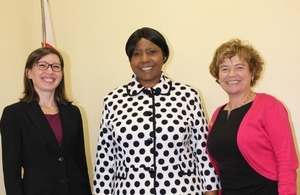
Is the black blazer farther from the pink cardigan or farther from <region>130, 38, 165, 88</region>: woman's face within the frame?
the pink cardigan

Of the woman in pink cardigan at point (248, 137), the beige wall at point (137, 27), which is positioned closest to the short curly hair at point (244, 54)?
the woman in pink cardigan at point (248, 137)

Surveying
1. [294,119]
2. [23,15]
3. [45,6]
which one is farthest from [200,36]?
[23,15]

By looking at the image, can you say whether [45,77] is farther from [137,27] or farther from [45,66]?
[137,27]

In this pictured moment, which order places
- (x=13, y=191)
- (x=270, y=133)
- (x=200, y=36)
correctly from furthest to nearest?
(x=200, y=36)
(x=13, y=191)
(x=270, y=133)

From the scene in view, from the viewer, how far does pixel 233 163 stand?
5.63 feet

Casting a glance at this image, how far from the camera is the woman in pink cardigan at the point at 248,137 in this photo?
1.60 m

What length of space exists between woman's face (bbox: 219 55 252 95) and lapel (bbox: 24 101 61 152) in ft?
3.12

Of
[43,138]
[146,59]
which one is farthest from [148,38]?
[43,138]

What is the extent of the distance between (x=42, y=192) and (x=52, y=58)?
2.40 feet

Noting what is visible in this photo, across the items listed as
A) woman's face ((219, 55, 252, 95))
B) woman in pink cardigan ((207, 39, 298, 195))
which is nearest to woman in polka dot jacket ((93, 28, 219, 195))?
woman in pink cardigan ((207, 39, 298, 195))

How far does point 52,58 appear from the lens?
6.44 feet

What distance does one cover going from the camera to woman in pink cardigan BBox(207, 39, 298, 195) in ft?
5.24

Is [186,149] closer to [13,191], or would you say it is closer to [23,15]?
[13,191]

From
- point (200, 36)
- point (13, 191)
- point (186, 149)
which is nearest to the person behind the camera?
point (13, 191)
